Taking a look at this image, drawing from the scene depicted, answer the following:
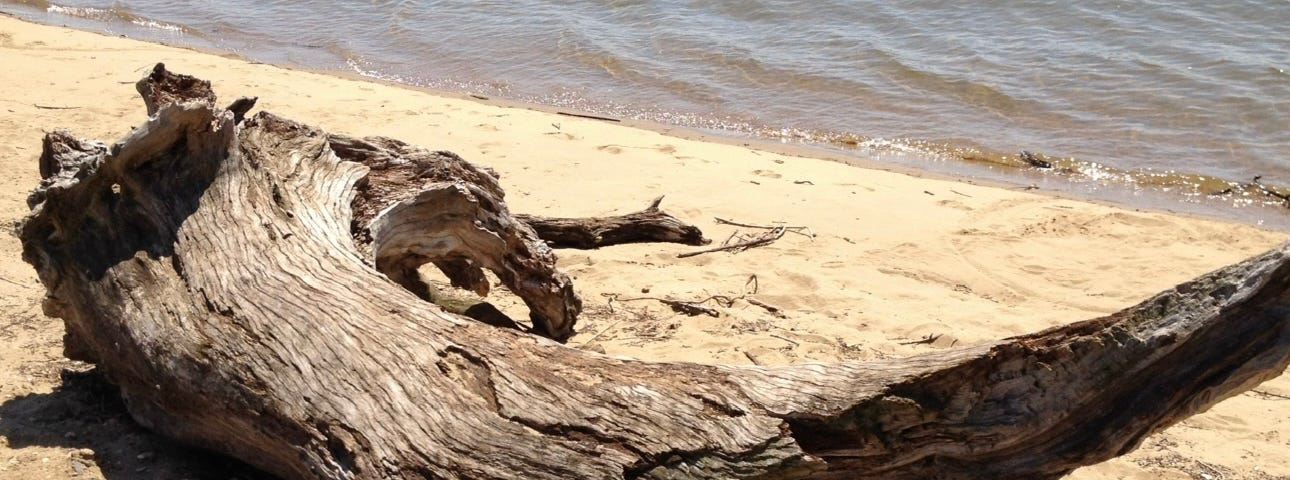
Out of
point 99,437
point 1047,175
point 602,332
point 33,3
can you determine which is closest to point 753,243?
point 602,332

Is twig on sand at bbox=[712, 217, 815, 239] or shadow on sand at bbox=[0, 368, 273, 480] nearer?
shadow on sand at bbox=[0, 368, 273, 480]

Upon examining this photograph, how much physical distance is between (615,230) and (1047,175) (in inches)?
176

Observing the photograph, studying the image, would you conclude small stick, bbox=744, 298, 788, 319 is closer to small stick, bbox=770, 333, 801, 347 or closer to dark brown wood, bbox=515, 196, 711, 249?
small stick, bbox=770, 333, 801, 347

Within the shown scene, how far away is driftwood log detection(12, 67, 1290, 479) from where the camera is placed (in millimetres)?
2873

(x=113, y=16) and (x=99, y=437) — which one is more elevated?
(x=99, y=437)

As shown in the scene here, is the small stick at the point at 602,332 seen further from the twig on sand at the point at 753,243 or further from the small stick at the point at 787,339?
the twig on sand at the point at 753,243

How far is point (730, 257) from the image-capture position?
5.92 metres

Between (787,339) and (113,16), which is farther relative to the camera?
(113,16)

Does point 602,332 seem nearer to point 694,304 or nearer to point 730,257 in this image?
point 694,304

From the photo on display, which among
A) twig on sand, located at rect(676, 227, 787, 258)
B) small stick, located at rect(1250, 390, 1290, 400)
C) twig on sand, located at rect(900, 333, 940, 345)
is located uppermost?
twig on sand, located at rect(900, 333, 940, 345)

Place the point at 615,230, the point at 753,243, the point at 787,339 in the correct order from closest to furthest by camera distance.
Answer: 1. the point at 787,339
2. the point at 615,230
3. the point at 753,243

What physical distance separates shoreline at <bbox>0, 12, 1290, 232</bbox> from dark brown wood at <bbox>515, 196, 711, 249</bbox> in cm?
319

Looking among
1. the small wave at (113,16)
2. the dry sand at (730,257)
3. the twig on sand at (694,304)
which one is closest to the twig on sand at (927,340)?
the dry sand at (730,257)

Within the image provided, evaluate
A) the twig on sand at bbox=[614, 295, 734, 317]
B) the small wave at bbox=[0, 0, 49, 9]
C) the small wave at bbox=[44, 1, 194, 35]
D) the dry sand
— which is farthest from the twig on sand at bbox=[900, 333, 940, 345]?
the small wave at bbox=[0, 0, 49, 9]
